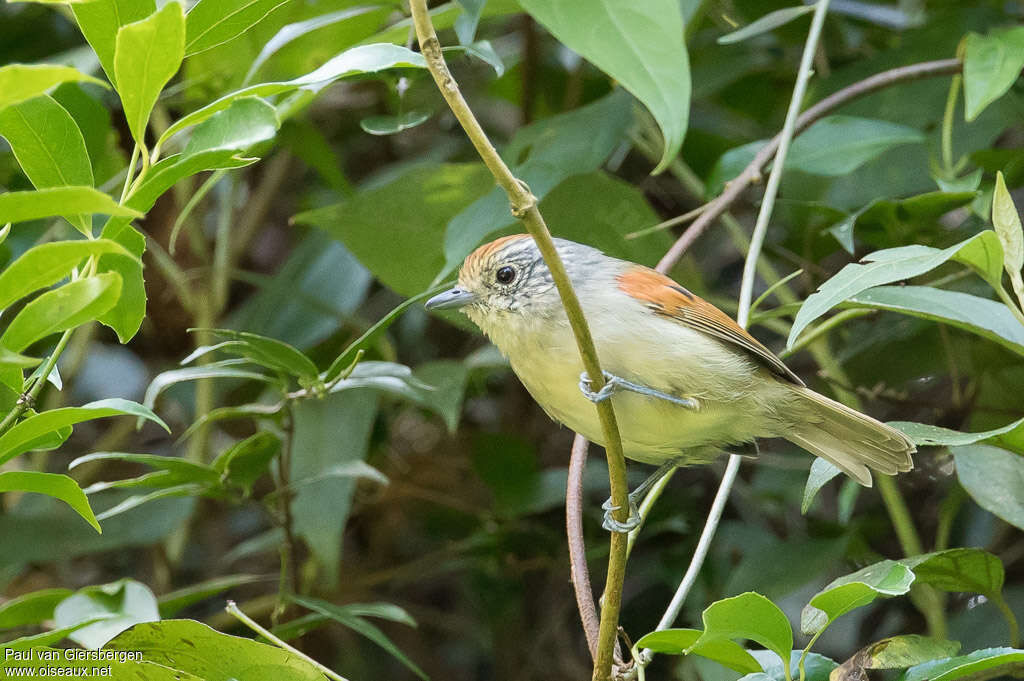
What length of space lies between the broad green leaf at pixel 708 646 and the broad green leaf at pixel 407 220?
147 cm

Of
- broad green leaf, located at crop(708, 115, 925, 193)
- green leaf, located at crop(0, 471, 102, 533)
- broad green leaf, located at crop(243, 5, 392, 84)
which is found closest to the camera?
green leaf, located at crop(0, 471, 102, 533)

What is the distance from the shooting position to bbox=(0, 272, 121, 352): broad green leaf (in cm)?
133

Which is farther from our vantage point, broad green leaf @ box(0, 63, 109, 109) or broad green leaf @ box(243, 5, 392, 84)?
broad green leaf @ box(243, 5, 392, 84)

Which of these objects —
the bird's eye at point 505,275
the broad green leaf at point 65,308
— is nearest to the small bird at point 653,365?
the bird's eye at point 505,275

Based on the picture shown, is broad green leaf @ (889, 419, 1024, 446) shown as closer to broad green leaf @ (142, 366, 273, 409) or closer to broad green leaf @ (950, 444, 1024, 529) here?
broad green leaf @ (950, 444, 1024, 529)

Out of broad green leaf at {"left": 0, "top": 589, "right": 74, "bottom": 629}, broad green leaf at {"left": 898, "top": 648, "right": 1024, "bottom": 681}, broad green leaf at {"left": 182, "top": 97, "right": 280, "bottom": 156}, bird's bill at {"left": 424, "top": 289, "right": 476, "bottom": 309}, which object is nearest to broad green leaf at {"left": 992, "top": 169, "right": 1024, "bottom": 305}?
broad green leaf at {"left": 898, "top": 648, "right": 1024, "bottom": 681}

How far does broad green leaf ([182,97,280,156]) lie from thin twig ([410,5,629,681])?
0.24 metres

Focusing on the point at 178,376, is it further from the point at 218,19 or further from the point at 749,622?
the point at 749,622

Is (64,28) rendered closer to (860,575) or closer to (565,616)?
(565,616)

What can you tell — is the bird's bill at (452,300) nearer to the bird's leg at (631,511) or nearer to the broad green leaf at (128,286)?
the bird's leg at (631,511)

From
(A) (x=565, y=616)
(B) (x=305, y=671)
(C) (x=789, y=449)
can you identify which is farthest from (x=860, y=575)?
(A) (x=565, y=616)

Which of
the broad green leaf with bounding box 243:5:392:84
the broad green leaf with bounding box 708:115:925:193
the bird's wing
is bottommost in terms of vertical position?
the bird's wing

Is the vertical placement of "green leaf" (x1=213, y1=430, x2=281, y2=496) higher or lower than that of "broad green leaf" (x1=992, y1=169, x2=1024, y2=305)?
lower

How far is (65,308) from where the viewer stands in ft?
4.47
